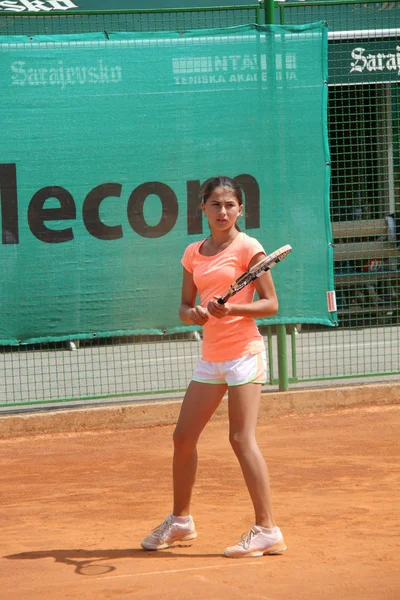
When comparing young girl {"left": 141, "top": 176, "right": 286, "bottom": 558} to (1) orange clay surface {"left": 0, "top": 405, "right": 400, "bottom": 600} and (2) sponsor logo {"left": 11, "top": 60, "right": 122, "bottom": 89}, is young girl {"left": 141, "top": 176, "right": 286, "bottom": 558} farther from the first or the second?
(2) sponsor logo {"left": 11, "top": 60, "right": 122, "bottom": 89}

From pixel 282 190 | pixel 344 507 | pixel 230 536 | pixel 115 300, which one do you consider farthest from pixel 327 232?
pixel 230 536

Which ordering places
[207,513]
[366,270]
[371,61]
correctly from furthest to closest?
[371,61]
[366,270]
[207,513]

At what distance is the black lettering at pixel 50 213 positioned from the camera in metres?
8.32

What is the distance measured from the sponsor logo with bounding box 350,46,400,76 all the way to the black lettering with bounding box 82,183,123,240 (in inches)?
125

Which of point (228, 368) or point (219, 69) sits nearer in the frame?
point (228, 368)

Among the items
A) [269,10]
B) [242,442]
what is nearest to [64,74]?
[269,10]

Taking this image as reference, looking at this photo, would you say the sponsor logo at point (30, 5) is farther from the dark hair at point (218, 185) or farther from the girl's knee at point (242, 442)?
the girl's knee at point (242, 442)

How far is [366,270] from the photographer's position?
10023 mm

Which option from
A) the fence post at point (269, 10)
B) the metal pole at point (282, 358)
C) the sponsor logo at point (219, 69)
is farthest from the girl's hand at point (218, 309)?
the fence post at point (269, 10)

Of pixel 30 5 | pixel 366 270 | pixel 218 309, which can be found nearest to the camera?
pixel 218 309

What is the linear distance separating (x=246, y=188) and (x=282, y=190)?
0.34 m

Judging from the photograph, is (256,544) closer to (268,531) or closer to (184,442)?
(268,531)

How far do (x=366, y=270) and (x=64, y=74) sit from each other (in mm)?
3787

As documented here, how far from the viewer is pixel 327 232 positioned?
8859mm
